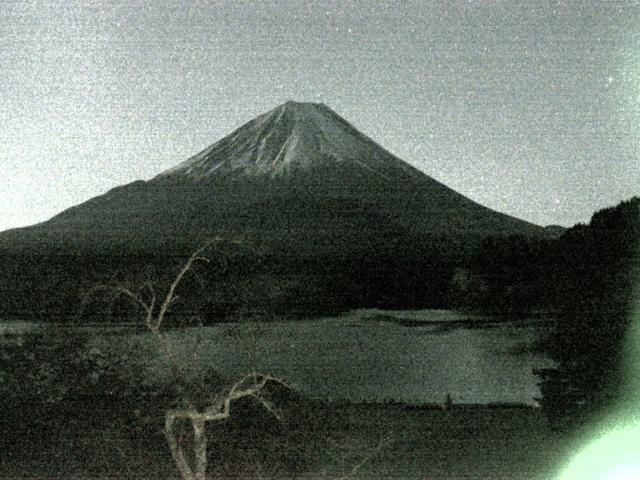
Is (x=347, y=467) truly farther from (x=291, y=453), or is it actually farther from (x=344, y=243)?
(x=344, y=243)

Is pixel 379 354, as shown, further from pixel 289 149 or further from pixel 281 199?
pixel 289 149

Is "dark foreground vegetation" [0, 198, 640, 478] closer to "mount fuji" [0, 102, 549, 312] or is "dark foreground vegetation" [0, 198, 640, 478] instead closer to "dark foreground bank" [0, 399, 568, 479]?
"dark foreground bank" [0, 399, 568, 479]

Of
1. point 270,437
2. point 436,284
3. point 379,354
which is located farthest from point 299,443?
point 436,284

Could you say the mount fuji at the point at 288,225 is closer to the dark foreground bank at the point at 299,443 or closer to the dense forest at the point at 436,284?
the dense forest at the point at 436,284

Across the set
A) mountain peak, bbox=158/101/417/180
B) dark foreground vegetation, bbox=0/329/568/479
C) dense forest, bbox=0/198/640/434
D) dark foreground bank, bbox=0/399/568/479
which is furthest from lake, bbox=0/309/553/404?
mountain peak, bbox=158/101/417/180

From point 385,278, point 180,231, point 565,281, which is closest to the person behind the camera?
point 565,281

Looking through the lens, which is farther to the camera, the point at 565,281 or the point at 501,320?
the point at 501,320

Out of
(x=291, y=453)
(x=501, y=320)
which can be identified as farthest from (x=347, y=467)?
(x=501, y=320)
